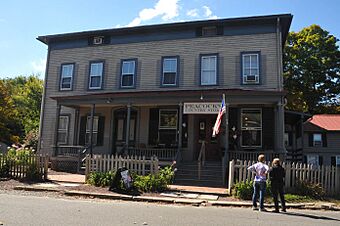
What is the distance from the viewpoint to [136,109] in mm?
19953

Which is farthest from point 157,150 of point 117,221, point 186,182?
point 117,221

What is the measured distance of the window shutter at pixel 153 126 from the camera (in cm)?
1928

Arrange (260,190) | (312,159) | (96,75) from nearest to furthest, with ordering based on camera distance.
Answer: (260,190)
(96,75)
(312,159)

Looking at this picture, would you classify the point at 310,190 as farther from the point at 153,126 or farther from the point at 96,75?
the point at 96,75

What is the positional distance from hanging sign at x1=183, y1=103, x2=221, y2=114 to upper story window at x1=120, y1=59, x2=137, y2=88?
17.4 feet

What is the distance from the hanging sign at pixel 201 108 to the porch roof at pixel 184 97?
0.28 meters

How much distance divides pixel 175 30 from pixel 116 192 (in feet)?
37.5

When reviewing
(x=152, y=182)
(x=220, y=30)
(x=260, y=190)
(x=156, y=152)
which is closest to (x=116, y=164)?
(x=152, y=182)

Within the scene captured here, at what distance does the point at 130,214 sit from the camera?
27.2ft

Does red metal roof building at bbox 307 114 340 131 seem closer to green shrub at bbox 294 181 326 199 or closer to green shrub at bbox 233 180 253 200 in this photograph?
green shrub at bbox 294 181 326 199

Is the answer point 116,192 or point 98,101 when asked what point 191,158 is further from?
point 116,192

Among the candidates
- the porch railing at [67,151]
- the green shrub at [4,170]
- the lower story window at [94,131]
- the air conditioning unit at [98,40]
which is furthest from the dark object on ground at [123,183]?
the air conditioning unit at [98,40]

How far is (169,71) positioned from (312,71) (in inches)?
965

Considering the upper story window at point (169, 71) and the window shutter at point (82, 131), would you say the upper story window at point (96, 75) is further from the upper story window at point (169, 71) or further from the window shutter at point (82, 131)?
the upper story window at point (169, 71)
